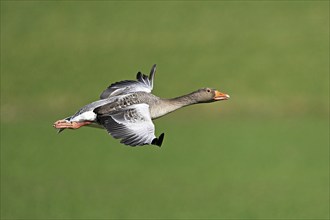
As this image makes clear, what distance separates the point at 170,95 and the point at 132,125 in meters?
18.4

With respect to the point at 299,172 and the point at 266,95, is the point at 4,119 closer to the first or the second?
the point at 266,95

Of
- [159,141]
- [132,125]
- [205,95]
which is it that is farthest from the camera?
[205,95]

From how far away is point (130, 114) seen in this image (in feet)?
43.0

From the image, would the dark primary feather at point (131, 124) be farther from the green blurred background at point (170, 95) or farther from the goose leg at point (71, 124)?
the green blurred background at point (170, 95)

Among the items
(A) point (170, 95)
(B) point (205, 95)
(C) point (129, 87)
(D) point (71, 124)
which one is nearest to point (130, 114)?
(D) point (71, 124)

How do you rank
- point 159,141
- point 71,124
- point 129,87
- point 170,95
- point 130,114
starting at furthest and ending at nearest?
1. point 170,95
2. point 129,87
3. point 71,124
4. point 130,114
5. point 159,141

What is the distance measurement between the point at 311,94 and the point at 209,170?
932 centimetres

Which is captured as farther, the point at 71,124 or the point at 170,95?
the point at 170,95

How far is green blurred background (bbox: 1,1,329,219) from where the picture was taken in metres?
20.9

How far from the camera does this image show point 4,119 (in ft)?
102

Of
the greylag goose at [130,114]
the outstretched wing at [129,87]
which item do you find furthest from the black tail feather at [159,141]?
the outstretched wing at [129,87]

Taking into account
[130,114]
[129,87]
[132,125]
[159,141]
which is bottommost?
[159,141]

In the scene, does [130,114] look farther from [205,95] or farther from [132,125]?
[205,95]

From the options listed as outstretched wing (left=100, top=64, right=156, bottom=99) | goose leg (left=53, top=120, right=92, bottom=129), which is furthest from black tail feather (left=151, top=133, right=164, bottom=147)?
outstretched wing (left=100, top=64, right=156, bottom=99)
